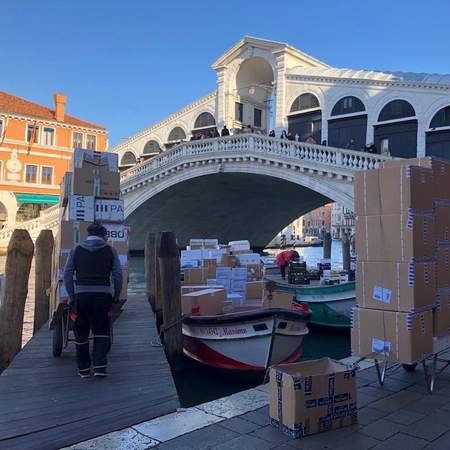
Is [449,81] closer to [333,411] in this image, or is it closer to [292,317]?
[292,317]

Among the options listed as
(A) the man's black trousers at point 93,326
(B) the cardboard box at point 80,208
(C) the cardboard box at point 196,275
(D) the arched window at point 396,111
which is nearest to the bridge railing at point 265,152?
(D) the arched window at point 396,111

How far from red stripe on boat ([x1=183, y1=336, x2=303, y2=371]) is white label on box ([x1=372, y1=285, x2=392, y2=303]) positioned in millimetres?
3377

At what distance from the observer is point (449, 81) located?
68.5 ft

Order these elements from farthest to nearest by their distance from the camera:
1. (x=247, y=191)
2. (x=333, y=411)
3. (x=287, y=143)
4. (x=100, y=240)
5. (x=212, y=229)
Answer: (x=212, y=229) → (x=247, y=191) → (x=287, y=143) → (x=100, y=240) → (x=333, y=411)

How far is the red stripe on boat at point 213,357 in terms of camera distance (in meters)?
7.22

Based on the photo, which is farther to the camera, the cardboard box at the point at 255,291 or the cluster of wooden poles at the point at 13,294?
the cardboard box at the point at 255,291

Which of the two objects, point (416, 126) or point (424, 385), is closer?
point (424, 385)

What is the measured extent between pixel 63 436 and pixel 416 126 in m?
21.0

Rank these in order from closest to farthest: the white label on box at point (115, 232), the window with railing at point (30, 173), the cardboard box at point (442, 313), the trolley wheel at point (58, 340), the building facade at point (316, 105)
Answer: the cardboard box at point (442, 313)
the trolley wheel at point (58, 340)
the white label on box at point (115, 232)
the building facade at point (316, 105)
the window with railing at point (30, 173)

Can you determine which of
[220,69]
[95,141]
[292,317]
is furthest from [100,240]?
[95,141]

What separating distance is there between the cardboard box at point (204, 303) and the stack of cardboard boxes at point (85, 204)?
1.79 metres

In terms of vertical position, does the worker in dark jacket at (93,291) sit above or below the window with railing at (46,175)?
below

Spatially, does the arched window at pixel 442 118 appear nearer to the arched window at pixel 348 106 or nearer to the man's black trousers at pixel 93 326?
the arched window at pixel 348 106

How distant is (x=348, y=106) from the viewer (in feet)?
77.6
